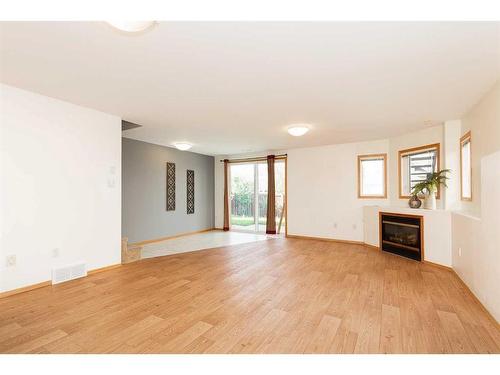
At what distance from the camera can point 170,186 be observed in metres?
6.66

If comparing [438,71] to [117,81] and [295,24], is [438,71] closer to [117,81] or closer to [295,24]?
[295,24]

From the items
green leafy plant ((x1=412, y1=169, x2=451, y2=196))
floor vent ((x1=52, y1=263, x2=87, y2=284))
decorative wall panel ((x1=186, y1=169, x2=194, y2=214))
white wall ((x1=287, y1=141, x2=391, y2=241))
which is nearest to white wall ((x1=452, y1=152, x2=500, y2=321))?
green leafy plant ((x1=412, y1=169, x2=451, y2=196))

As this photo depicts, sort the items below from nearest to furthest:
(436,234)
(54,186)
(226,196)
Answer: (54,186) → (436,234) → (226,196)

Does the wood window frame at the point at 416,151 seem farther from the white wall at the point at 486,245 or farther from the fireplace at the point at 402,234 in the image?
the white wall at the point at 486,245

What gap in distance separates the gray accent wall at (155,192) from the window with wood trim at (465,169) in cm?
629

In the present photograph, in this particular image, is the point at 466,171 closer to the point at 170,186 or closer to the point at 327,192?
the point at 327,192

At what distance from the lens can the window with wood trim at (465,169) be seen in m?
3.60

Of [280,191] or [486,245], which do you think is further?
[280,191]

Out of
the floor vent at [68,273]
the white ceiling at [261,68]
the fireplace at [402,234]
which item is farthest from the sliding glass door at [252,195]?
the floor vent at [68,273]

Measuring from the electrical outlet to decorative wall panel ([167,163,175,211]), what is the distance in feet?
12.4

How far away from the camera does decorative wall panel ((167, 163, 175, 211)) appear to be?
6.60m

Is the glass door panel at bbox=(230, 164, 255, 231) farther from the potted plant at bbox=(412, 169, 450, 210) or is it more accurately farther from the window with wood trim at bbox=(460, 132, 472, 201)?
the window with wood trim at bbox=(460, 132, 472, 201)

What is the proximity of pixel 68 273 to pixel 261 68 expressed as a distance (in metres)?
3.64

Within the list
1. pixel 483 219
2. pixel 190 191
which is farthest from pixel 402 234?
pixel 190 191
